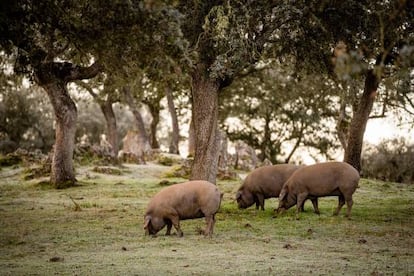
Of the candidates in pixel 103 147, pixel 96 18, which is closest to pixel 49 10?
pixel 96 18

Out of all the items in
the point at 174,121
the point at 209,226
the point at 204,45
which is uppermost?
the point at 204,45

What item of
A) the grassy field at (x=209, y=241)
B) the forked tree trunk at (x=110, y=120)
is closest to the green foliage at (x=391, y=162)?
the forked tree trunk at (x=110, y=120)

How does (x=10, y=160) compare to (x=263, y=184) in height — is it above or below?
above

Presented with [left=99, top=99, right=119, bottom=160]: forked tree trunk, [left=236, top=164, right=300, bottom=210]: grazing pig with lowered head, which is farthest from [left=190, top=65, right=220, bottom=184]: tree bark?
[left=99, top=99, right=119, bottom=160]: forked tree trunk

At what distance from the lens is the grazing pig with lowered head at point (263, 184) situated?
62.1 feet

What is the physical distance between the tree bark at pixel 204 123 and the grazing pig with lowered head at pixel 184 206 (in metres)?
4.88

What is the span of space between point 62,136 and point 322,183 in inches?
552

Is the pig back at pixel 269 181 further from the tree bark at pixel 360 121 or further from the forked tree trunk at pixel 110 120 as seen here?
the forked tree trunk at pixel 110 120

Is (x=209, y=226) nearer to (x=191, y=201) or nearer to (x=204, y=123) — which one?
(x=191, y=201)

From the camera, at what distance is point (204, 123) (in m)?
19.4

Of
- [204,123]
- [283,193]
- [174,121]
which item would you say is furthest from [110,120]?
[283,193]

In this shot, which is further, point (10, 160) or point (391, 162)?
point (391, 162)

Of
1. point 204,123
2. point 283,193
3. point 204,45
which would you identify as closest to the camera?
point 283,193

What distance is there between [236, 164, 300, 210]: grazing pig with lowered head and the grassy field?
0.51 m
